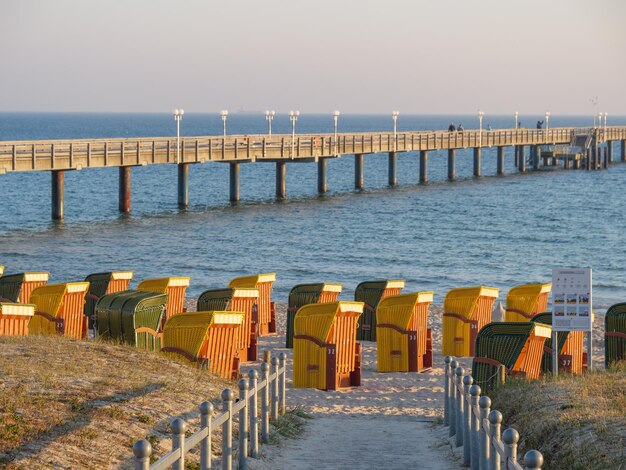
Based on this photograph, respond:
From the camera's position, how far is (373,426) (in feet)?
42.9

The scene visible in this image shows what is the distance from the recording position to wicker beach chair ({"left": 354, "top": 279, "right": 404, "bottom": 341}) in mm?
20562

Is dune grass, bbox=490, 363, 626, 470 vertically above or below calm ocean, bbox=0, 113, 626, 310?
above

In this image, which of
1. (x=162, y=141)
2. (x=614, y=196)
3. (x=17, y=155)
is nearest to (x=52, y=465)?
(x=17, y=155)

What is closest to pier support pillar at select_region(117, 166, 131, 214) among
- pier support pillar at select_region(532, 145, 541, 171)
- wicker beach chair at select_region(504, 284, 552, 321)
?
wicker beach chair at select_region(504, 284, 552, 321)

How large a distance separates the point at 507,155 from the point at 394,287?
12041cm

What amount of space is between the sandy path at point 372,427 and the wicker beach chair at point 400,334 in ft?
0.89

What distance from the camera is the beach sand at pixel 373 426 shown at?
10914 mm

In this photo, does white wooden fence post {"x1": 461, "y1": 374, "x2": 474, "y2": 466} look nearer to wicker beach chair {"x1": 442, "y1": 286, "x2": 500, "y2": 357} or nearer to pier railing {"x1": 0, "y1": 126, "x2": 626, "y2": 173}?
wicker beach chair {"x1": 442, "y1": 286, "x2": 500, "y2": 357}

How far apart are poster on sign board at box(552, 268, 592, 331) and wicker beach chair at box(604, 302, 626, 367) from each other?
7.37 ft

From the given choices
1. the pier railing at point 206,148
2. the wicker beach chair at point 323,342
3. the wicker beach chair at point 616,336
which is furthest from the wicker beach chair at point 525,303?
the pier railing at point 206,148

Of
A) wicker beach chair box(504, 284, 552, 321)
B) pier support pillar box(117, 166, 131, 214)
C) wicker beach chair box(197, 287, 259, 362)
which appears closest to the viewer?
wicker beach chair box(197, 287, 259, 362)

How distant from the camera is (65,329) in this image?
18.0 metres

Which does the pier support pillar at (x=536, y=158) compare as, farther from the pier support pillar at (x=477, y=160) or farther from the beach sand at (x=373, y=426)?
the beach sand at (x=373, y=426)

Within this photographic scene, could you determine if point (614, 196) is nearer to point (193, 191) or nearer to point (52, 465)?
point (193, 191)
